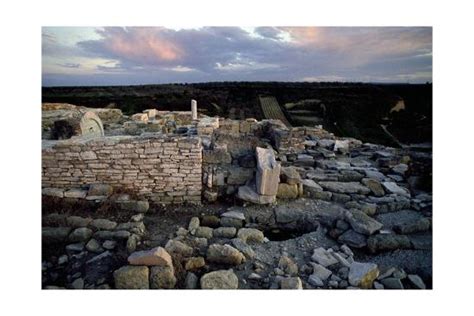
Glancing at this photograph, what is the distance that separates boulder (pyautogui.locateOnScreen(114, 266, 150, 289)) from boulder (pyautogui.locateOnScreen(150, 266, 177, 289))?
0.24ft

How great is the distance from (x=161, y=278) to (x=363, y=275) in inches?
98.9

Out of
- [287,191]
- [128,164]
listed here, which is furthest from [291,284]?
[128,164]

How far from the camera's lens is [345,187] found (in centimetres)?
698

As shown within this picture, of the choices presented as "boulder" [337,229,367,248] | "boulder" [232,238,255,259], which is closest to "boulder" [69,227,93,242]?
"boulder" [232,238,255,259]

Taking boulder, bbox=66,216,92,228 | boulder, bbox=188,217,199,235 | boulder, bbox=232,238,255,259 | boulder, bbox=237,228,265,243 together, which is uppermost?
boulder, bbox=66,216,92,228

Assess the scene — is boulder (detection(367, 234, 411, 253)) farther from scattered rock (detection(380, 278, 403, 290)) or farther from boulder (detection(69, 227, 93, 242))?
boulder (detection(69, 227, 93, 242))

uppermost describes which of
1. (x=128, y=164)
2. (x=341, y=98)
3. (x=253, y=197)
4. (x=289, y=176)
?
(x=341, y=98)

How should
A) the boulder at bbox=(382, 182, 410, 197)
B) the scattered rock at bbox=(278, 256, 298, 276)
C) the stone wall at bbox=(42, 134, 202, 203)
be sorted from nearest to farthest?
the scattered rock at bbox=(278, 256, 298, 276), the stone wall at bbox=(42, 134, 202, 203), the boulder at bbox=(382, 182, 410, 197)

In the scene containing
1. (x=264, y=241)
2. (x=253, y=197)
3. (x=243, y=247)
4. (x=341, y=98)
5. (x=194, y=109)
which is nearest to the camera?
(x=243, y=247)

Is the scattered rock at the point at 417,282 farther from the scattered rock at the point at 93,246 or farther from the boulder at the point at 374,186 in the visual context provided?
the scattered rock at the point at 93,246

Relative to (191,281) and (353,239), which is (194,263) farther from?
(353,239)

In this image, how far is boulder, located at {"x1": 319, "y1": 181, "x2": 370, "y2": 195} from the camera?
6867 mm

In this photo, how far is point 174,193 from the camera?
20.7ft
